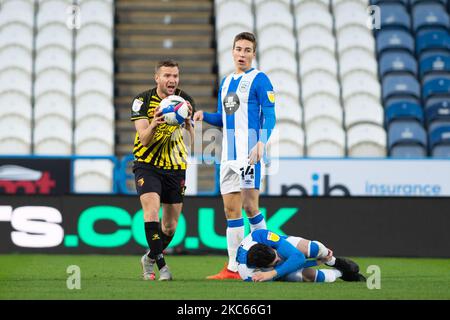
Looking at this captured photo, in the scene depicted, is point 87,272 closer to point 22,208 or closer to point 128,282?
point 128,282

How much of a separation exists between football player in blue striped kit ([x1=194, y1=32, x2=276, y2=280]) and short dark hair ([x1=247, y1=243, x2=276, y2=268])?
2.17 ft

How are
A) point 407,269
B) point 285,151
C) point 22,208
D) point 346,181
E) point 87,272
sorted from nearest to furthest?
point 87,272 → point 407,269 → point 22,208 → point 346,181 → point 285,151

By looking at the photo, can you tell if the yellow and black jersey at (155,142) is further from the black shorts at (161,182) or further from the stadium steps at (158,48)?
the stadium steps at (158,48)

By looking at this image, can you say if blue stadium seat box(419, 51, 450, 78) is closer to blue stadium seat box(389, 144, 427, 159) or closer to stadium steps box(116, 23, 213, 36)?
blue stadium seat box(389, 144, 427, 159)

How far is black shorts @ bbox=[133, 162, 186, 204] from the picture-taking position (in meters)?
8.38

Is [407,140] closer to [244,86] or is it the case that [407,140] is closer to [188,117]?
[244,86]

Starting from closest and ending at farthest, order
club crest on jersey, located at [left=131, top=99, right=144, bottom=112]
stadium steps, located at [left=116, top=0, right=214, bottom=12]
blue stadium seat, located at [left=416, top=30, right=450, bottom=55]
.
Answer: club crest on jersey, located at [left=131, top=99, right=144, bottom=112]
blue stadium seat, located at [left=416, top=30, right=450, bottom=55]
stadium steps, located at [left=116, top=0, right=214, bottom=12]

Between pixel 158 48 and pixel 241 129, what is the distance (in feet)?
31.6

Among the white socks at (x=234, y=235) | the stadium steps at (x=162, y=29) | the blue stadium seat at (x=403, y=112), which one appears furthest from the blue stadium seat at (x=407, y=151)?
the white socks at (x=234, y=235)

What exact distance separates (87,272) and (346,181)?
545 cm

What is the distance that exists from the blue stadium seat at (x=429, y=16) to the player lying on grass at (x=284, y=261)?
10966 mm

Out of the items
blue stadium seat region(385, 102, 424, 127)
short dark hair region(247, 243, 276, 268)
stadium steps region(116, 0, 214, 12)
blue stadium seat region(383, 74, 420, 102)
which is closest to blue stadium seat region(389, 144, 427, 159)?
blue stadium seat region(385, 102, 424, 127)

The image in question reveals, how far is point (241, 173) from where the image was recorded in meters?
8.60
